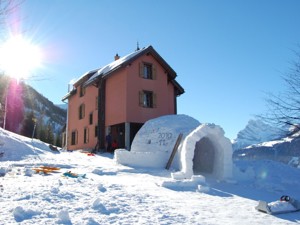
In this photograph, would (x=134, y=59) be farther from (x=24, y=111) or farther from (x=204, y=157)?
(x=24, y=111)

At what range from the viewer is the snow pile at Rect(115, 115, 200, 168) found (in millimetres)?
13594

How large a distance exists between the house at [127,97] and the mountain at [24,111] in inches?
170

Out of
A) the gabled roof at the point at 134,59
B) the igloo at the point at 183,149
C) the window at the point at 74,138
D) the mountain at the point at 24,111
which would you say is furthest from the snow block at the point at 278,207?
the window at the point at 74,138

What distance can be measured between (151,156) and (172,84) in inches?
464

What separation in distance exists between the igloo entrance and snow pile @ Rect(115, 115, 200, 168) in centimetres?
96

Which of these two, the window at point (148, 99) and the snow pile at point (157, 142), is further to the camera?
the window at point (148, 99)

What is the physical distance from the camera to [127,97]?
20312mm

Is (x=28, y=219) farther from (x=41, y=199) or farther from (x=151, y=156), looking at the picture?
(x=151, y=156)

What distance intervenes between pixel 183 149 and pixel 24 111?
44.8 metres

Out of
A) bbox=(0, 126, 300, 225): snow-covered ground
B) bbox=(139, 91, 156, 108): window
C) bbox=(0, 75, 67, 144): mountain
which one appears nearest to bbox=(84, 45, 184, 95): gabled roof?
bbox=(139, 91, 156, 108): window

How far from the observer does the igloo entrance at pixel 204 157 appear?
45.7 feet

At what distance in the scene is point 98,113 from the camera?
22750mm

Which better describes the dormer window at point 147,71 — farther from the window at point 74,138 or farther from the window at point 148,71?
the window at point 74,138

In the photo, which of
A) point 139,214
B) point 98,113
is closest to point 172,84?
point 98,113
